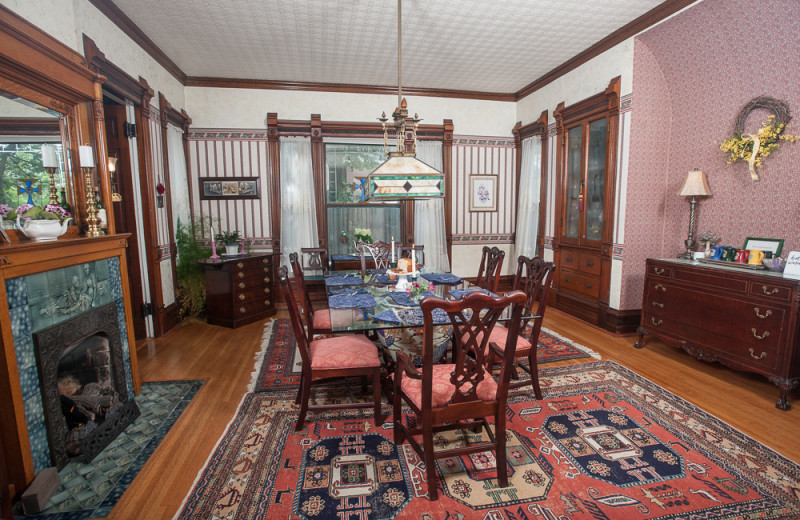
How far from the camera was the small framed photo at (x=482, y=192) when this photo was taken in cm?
616

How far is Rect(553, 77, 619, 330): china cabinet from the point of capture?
14.0 feet

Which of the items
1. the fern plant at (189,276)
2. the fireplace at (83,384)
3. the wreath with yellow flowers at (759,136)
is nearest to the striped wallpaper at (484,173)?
the wreath with yellow flowers at (759,136)

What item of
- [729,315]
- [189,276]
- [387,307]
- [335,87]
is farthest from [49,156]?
[729,315]

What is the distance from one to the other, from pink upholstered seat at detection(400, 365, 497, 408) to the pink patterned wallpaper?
9.80 feet

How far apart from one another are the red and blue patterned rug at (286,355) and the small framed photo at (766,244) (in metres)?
1.62

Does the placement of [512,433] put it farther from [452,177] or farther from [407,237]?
[452,177]

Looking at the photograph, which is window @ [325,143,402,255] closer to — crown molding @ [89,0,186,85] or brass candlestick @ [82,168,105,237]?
crown molding @ [89,0,186,85]

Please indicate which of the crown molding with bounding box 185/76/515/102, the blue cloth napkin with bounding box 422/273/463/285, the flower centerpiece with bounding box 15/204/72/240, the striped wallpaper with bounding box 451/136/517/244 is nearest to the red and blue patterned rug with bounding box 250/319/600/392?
the blue cloth napkin with bounding box 422/273/463/285

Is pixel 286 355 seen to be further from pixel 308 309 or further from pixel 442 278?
pixel 442 278

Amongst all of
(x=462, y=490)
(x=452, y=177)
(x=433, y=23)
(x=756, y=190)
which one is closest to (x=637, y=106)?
(x=756, y=190)

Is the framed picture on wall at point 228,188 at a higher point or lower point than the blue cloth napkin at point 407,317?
higher

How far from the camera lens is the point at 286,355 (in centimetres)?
370

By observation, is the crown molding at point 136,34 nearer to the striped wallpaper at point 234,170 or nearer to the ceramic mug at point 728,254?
the striped wallpaper at point 234,170

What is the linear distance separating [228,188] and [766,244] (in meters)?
6.08
